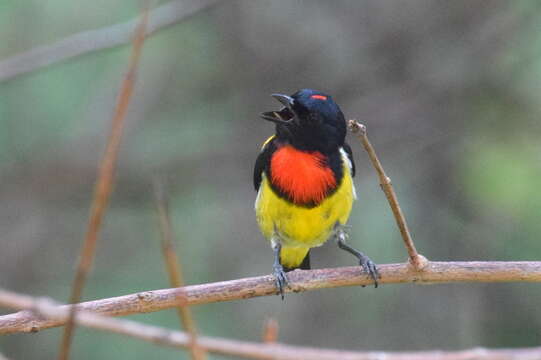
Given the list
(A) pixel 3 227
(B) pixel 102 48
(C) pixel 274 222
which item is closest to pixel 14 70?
(B) pixel 102 48

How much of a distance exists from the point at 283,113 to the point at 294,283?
1.20 m

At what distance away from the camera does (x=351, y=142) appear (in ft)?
24.6

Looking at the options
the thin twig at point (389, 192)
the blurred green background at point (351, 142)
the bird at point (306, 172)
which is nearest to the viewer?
the thin twig at point (389, 192)

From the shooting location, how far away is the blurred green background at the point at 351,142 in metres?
7.23

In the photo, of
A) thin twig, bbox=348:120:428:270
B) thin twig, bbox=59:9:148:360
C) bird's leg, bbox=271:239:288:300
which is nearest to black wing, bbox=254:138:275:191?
bird's leg, bbox=271:239:288:300

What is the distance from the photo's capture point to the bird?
448cm

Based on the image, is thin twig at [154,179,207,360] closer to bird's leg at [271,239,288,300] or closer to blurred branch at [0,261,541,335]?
blurred branch at [0,261,541,335]

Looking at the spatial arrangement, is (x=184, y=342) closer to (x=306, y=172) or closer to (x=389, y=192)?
(x=389, y=192)

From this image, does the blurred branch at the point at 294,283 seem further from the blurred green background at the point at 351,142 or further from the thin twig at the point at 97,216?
the blurred green background at the point at 351,142

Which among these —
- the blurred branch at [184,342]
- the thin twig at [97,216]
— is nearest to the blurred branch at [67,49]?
the thin twig at [97,216]

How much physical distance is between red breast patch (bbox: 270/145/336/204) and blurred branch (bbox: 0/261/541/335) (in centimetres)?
70

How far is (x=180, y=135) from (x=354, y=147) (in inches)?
65.3

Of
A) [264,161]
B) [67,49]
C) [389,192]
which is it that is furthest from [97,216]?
[67,49]

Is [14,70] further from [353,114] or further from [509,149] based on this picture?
[509,149]
